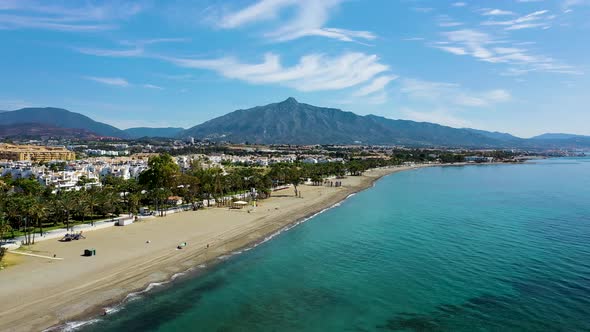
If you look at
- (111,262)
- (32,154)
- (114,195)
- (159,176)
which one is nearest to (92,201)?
(114,195)

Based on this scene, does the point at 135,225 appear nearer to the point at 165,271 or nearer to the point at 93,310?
the point at 165,271

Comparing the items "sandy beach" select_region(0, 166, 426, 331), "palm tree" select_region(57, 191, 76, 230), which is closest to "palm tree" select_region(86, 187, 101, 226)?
"palm tree" select_region(57, 191, 76, 230)

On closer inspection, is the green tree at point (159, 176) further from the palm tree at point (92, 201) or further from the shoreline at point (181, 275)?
the shoreline at point (181, 275)

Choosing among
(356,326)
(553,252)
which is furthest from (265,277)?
(553,252)

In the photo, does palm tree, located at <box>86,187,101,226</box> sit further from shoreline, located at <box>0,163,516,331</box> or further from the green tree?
the green tree

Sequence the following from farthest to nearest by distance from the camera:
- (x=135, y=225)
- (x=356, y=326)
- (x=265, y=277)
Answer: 1. (x=135, y=225)
2. (x=265, y=277)
3. (x=356, y=326)

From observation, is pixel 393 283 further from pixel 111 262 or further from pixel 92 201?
pixel 92 201
